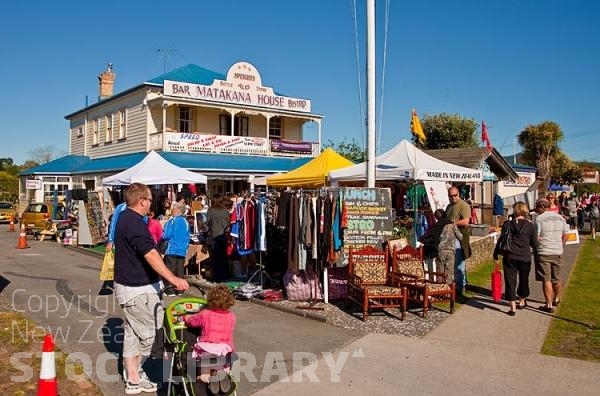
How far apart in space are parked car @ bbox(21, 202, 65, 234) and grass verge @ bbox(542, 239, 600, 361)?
18946mm

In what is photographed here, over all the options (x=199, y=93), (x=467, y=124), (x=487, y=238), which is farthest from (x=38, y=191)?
(x=467, y=124)

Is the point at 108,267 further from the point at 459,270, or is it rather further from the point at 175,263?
the point at 459,270

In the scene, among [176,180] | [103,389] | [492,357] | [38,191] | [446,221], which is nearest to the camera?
[103,389]

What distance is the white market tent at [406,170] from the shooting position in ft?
36.3

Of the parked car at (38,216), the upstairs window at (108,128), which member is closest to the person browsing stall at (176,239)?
the parked car at (38,216)

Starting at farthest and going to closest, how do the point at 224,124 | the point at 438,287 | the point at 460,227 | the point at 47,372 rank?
the point at 224,124
the point at 460,227
the point at 438,287
the point at 47,372

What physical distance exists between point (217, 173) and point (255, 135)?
6.28 metres

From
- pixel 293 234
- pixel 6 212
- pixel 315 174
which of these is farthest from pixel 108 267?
pixel 6 212

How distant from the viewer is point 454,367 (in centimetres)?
555

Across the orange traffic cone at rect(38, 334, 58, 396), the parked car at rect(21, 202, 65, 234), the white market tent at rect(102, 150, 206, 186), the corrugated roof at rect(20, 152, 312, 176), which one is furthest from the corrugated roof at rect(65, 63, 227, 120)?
the orange traffic cone at rect(38, 334, 58, 396)

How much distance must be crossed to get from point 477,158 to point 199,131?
13385 mm

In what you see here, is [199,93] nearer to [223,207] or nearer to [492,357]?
[223,207]

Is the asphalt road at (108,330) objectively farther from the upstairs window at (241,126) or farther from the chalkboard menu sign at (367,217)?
the upstairs window at (241,126)

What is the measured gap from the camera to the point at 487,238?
14680 mm
